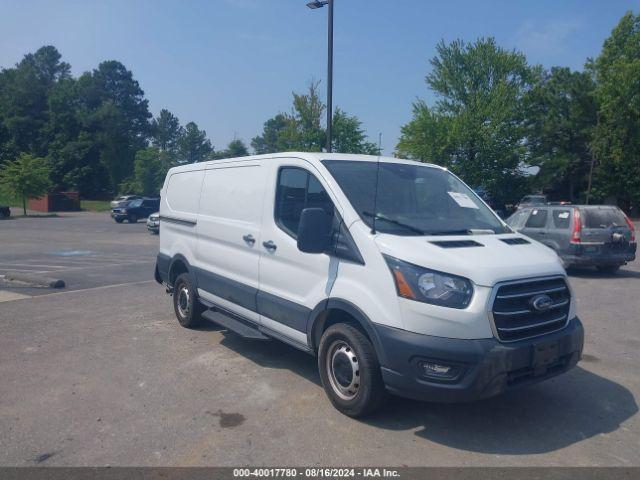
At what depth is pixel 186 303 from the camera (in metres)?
7.52

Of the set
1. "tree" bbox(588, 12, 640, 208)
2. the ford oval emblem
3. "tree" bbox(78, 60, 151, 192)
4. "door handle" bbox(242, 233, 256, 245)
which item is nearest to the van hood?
the ford oval emblem

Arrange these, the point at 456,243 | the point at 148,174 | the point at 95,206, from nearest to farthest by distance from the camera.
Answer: the point at 456,243
the point at 95,206
the point at 148,174

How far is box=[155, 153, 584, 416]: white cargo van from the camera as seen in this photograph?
4.10 metres

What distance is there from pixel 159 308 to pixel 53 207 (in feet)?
161

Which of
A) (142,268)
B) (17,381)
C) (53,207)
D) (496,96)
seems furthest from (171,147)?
(17,381)

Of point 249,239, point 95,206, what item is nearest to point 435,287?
point 249,239

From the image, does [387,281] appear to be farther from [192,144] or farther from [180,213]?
[192,144]

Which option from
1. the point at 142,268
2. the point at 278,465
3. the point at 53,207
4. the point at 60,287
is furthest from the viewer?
the point at 53,207

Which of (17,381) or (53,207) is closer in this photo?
(17,381)

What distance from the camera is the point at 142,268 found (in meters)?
13.9

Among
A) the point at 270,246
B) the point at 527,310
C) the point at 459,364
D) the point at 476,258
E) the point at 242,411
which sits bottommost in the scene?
the point at 242,411

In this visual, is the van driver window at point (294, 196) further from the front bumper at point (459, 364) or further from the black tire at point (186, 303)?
the black tire at point (186, 303)

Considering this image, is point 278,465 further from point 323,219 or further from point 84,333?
point 84,333

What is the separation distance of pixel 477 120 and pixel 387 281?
34.7m
